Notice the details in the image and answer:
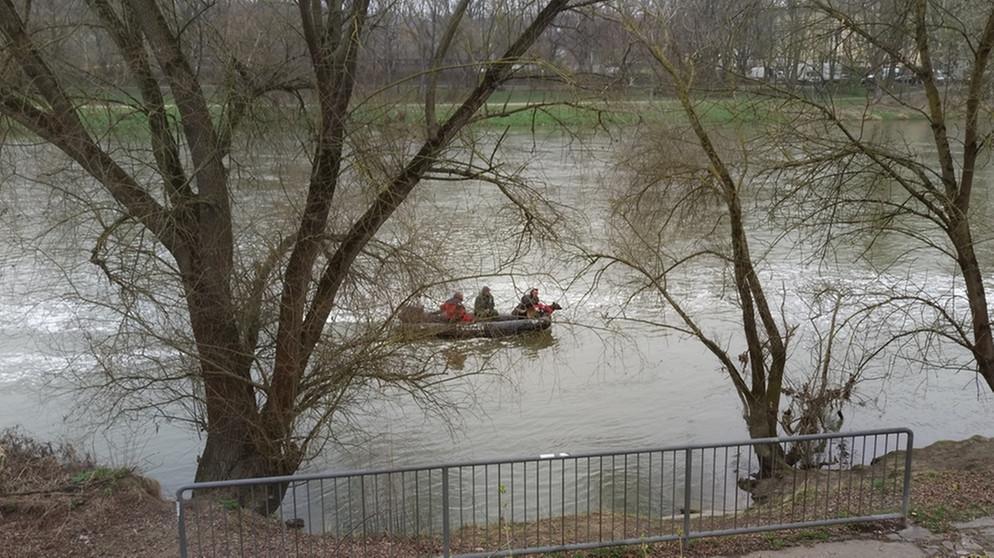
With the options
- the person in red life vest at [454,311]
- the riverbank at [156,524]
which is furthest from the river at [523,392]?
the riverbank at [156,524]

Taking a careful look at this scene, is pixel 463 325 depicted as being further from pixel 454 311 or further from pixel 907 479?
pixel 907 479

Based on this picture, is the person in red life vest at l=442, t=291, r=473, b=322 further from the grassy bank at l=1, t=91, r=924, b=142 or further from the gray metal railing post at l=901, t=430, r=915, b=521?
the gray metal railing post at l=901, t=430, r=915, b=521

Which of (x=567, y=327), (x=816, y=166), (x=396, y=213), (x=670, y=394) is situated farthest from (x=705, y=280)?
(x=396, y=213)

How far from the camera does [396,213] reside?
43.9 feet

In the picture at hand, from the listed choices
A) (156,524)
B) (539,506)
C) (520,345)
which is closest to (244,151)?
(156,524)

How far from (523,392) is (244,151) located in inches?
296

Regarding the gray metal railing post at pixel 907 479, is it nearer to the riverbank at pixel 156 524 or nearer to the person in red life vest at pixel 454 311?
the riverbank at pixel 156 524

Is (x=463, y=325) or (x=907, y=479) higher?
(x=463, y=325)

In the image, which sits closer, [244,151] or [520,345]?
[244,151]

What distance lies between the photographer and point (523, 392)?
59.0 ft

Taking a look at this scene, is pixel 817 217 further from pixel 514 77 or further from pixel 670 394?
pixel 514 77

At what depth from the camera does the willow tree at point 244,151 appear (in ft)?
36.7

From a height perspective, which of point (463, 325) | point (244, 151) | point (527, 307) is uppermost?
point (244, 151)

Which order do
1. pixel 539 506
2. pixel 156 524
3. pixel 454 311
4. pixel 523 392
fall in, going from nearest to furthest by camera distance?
pixel 156 524 → pixel 539 506 → pixel 454 311 → pixel 523 392
